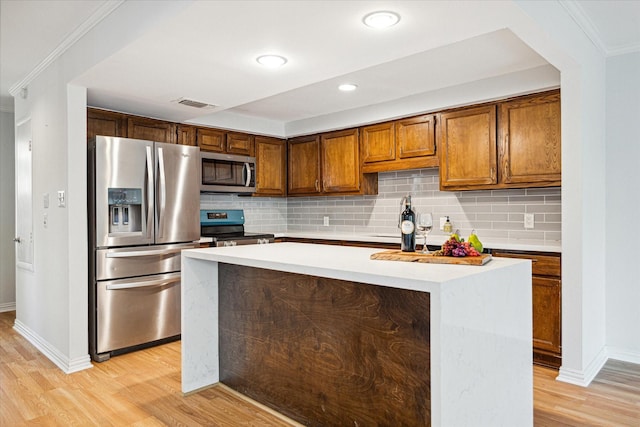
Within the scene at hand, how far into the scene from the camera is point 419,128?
4230 mm

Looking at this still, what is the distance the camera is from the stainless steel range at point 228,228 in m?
4.64

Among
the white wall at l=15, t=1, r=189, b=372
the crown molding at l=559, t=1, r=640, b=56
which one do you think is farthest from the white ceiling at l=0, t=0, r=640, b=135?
the white wall at l=15, t=1, r=189, b=372

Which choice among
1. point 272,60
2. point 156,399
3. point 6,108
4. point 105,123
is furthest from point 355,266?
point 6,108

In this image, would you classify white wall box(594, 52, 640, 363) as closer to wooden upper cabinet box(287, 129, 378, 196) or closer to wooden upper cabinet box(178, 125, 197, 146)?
wooden upper cabinet box(287, 129, 378, 196)

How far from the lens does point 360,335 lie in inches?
82.2

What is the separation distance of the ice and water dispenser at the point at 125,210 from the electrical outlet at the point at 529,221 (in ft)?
10.8

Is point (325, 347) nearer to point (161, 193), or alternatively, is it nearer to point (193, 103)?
point (161, 193)

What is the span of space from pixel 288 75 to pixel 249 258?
143 centimetres

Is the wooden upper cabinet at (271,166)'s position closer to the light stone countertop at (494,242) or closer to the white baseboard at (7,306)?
the light stone countertop at (494,242)

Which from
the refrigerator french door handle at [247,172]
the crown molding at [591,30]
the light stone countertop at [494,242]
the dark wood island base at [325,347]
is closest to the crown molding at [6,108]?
the refrigerator french door handle at [247,172]

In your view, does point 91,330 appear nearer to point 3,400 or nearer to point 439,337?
point 3,400

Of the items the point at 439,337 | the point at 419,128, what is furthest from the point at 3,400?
the point at 419,128

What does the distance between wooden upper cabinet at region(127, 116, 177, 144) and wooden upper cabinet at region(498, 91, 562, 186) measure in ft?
10.1

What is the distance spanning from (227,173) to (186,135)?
583 mm
